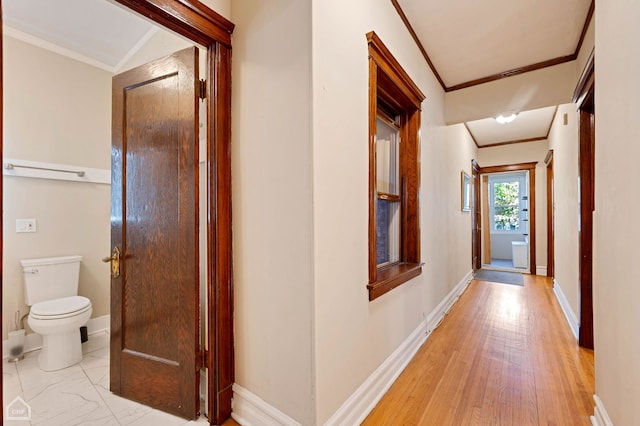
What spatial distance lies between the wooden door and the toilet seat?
2.16ft

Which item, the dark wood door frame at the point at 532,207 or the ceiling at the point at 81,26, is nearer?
the ceiling at the point at 81,26

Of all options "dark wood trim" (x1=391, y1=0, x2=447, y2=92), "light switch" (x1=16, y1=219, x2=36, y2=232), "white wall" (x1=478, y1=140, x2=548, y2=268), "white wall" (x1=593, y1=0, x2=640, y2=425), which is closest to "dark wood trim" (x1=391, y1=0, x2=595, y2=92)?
"dark wood trim" (x1=391, y1=0, x2=447, y2=92)

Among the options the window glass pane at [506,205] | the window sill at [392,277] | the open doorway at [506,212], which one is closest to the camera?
the window sill at [392,277]

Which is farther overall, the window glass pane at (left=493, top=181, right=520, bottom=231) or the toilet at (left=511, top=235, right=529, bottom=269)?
the window glass pane at (left=493, top=181, right=520, bottom=231)

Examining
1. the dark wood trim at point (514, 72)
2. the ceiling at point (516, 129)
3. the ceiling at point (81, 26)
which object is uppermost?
the ceiling at point (81, 26)

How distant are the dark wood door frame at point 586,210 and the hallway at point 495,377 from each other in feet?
0.80

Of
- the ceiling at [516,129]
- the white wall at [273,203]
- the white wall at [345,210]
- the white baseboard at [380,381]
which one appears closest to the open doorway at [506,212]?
the ceiling at [516,129]

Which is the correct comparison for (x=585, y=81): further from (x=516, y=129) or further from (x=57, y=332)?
(x=57, y=332)

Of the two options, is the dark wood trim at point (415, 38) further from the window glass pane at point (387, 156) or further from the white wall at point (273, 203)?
the white wall at point (273, 203)

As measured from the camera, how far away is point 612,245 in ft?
4.12

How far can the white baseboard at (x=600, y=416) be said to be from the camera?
1.31m

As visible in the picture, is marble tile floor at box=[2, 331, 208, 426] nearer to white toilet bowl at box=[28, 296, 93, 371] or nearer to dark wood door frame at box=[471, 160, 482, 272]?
white toilet bowl at box=[28, 296, 93, 371]

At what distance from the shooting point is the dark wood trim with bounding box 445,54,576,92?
269 cm

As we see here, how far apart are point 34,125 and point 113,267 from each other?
186 cm
